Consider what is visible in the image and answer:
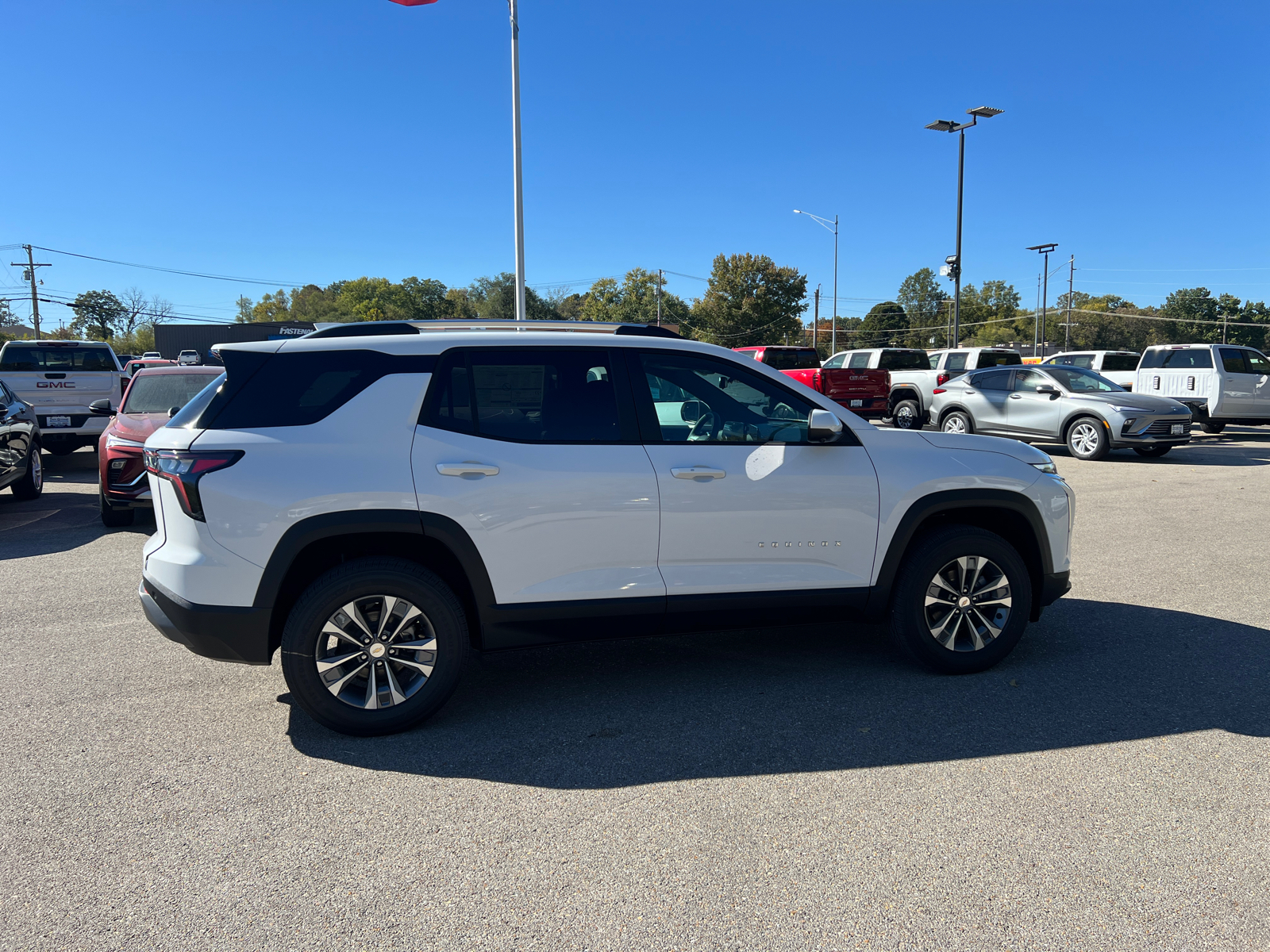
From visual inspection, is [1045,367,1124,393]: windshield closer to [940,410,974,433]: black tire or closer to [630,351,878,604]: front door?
[940,410,974,433]: black tire

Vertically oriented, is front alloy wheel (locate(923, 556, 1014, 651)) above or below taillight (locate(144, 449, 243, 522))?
below

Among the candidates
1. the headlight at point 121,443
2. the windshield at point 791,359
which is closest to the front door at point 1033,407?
the windshield at point 791,359

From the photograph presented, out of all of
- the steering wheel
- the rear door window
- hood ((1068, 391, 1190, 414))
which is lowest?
hood ((1068, 391, 1190, 414))

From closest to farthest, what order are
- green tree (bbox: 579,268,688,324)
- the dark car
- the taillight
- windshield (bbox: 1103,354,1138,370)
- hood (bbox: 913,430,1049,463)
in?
1. the taillight
2. hood (bbox: 913,430,1049,463)
3. the dark car
4. windshield (bbox: 1103,354,1138,370)
5. green tree (bbox: 579,268,688,324)

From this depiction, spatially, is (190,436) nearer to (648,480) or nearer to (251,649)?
(251,649)

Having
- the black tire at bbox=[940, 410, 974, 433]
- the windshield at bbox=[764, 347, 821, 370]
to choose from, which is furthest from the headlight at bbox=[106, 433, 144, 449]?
the windshield at bbox=[764, 347, 821, 370]

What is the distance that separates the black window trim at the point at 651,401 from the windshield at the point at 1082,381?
12696 mm

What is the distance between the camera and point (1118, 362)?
19.7 metres

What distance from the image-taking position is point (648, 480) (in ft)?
13.0

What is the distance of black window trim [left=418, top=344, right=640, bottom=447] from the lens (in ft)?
12.7

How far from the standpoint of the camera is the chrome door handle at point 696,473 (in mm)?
3984

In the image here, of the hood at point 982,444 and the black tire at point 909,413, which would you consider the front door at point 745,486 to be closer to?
the hood at point 982,444

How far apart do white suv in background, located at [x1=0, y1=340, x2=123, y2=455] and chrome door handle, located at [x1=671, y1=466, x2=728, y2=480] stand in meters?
13.0

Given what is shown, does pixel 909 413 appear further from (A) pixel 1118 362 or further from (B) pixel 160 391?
(B) pixel 160 391
